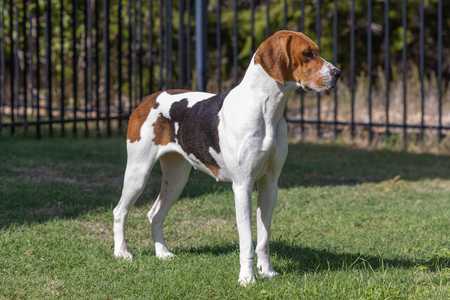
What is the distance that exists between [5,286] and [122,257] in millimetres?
895

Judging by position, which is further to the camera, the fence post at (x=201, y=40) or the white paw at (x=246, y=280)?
the fence post at (x=201, y=40)

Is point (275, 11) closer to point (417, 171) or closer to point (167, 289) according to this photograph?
point (417, 171)

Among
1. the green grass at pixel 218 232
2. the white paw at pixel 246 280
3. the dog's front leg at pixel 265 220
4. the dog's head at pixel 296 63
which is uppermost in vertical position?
the dog's head at pixel 296 63

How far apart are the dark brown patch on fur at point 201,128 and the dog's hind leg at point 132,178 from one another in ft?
0.89

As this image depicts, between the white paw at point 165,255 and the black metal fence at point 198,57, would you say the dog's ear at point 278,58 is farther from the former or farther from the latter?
the black metal fence at point 198,57

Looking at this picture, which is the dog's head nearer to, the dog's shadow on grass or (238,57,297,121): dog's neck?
(238,57,297,121): dog's neck

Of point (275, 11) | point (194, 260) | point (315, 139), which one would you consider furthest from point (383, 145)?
point (194, 260)

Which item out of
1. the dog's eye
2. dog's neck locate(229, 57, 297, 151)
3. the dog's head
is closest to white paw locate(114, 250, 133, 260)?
dog's neck locate(229, 57, 297, 151)

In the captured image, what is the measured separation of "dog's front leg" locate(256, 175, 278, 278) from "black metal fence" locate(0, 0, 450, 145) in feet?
19.7

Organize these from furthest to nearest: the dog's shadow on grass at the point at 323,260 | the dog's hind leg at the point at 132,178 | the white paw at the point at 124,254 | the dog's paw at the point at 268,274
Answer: the white paw at the point at 124,254 < the dog's hind leg at the point at 132,178 < the dog's shadow on grass at the point at 323,260 < the dog's paw at the point at 268,274

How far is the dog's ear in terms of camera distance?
5465mm

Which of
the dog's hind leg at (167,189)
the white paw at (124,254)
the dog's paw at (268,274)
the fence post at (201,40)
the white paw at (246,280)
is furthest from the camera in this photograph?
the fence post at (201,40)

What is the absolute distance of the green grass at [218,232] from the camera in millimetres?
5625

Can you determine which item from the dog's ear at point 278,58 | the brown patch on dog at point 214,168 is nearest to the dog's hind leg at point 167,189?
the brown patch on dog at point 214,168
